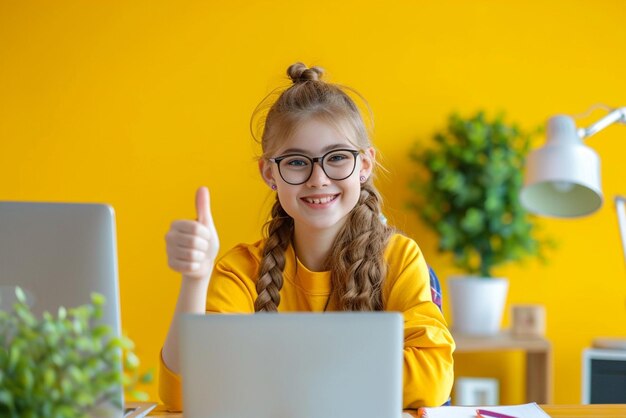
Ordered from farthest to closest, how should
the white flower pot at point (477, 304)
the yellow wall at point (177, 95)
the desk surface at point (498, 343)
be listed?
1. the yellow wall at point (177, 95)
2. the white flower pot at point (477, 304)
3. the desk surface at point (498, 343)

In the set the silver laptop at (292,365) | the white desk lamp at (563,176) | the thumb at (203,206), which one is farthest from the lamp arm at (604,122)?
the thumb at (203,206)

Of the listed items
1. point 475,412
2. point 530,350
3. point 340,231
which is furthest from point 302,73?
point 530,350

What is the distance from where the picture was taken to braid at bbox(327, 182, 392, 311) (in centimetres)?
180

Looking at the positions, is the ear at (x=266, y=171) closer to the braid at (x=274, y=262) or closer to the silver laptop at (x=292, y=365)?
the braid at (x=274, y=262)

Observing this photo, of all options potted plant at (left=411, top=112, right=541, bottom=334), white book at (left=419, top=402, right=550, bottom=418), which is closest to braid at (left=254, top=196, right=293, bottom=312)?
white book at (left=419, top=402, right=550, bottom=418)

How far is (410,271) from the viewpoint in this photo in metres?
1.79

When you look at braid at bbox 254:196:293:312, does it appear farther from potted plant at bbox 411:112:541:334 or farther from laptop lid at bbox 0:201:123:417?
potted plant at bbox 411:112:541:334

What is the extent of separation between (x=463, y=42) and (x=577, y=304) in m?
1.26

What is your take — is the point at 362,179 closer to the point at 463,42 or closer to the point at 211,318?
the point at 211,318

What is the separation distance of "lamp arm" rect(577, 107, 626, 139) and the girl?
1.67 ft


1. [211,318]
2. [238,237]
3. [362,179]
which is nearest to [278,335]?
[211,318]

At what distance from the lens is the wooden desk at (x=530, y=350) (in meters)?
3.21

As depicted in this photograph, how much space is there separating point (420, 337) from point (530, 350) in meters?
1.84

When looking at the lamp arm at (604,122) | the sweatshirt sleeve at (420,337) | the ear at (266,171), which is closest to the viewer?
the lamp arm at (604,122)
